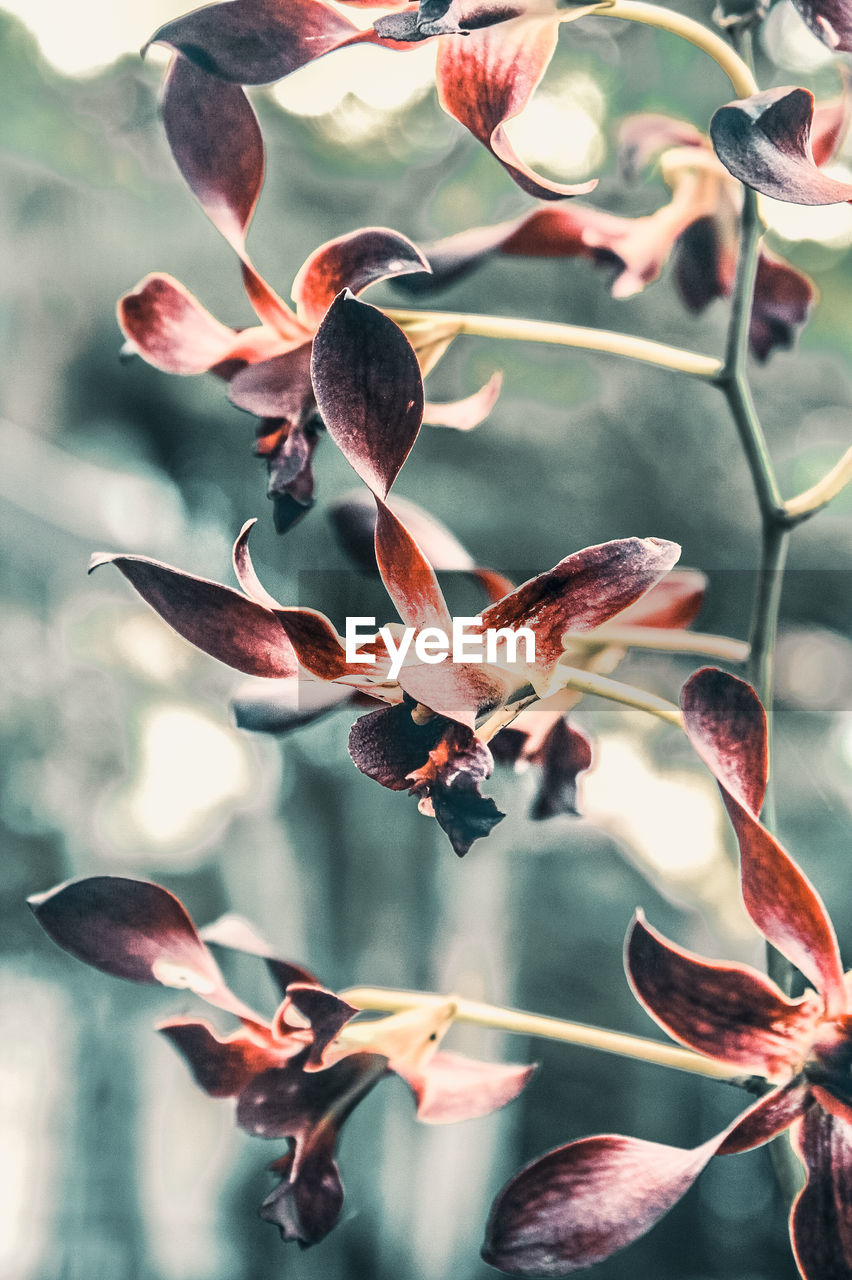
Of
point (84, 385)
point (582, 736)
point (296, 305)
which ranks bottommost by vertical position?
point (582, 736)

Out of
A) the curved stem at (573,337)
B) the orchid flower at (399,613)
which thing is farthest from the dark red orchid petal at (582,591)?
the curved stem at (573,337)

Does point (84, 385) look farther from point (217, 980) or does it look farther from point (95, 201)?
point (217, 980)

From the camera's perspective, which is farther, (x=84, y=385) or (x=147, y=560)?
(x=84, y=385)

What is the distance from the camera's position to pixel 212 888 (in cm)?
98

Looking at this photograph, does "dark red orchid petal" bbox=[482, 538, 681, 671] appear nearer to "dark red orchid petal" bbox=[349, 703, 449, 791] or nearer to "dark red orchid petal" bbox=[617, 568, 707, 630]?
"dark red orchid petal" bbox=[349, 703, 449, 791]

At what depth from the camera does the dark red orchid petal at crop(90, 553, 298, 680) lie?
0.21 meters

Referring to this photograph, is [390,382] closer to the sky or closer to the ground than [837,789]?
closer to the sky

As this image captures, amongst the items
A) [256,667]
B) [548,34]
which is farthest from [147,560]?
[548,34]

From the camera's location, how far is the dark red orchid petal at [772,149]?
0.19 m

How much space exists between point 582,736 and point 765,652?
8cm

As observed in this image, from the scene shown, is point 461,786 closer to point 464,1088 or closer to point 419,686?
point 419,686

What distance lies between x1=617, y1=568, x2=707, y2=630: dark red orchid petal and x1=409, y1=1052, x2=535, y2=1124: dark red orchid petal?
16 centimetres

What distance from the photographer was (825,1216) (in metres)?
0.21

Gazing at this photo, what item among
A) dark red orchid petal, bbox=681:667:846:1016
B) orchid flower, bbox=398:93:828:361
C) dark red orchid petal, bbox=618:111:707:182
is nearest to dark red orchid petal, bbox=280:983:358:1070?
dark red orchid petal, bbox=681:667:846:1016
